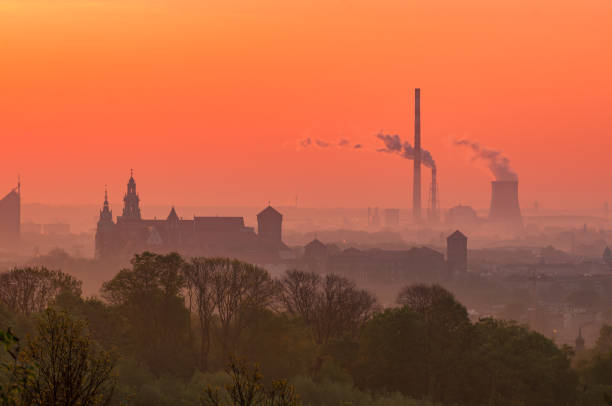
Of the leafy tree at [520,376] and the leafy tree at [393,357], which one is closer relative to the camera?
the leafy tree at [520,376]

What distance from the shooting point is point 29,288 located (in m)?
68.1

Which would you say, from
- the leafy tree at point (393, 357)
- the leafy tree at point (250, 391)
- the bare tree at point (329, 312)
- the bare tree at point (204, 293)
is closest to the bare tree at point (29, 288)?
the bare tree at point (204, 293)

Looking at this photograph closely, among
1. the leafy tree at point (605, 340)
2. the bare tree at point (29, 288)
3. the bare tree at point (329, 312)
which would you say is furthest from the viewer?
the leafy tree at point (605, 340)

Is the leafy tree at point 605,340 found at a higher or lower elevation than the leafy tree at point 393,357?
lower

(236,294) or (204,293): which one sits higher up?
(204,293)

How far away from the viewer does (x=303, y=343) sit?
58812 millimetres

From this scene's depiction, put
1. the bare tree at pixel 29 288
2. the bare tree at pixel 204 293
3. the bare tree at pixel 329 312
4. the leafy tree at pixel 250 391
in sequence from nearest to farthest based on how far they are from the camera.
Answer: the leafy tree at pixel 250 391
the bare tree at pixel 204 293
the bare tree at pixel 29 288
the bare tree at pixel 329 312

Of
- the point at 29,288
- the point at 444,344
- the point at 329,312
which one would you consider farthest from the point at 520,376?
the point at 29,288

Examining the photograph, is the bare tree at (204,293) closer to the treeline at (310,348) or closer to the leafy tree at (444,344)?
the treeline at (310,348)

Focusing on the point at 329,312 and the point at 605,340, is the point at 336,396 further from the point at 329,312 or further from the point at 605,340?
the point at 605,340

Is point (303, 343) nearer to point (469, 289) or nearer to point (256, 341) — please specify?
point (256, 341)

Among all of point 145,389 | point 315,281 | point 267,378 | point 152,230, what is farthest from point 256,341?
point 152,230

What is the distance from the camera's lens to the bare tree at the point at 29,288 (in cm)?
6688

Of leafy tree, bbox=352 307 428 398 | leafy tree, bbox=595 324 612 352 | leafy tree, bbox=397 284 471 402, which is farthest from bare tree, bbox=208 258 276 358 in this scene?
leafy tree, bbox=595 324 612 352
